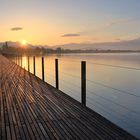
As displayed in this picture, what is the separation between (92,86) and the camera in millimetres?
19250

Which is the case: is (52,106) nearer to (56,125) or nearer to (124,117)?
(56,125)

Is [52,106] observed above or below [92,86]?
above

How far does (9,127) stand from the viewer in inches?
144

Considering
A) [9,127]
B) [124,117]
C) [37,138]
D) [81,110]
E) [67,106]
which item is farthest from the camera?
[124,117]

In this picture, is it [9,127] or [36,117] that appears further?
[36,117]

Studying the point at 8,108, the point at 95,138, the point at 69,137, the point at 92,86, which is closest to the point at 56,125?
the point at 69,137

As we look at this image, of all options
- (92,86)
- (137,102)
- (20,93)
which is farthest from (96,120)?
(92,86)

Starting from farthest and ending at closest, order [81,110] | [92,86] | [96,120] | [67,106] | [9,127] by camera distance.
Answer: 1. [92,86]
2. [67,106]
3. [81,110]
4. [96,120]
5. [9,127]

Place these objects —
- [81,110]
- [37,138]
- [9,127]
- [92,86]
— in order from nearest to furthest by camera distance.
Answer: [37,138], [9,127], [81,110], [92,86]

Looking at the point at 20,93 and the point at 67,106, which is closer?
the point at 67,106

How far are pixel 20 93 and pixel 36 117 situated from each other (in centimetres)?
259

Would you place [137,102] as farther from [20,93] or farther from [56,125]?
[56,125]

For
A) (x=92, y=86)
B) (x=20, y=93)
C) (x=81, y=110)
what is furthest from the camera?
(x=92, y=86)

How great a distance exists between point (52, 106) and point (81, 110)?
0.69m
